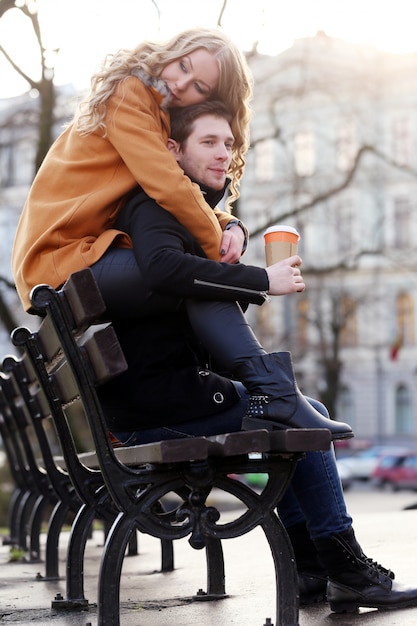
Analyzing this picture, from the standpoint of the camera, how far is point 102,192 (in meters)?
3.48

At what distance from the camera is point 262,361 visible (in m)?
3.20

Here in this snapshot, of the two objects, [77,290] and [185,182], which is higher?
[185,182]

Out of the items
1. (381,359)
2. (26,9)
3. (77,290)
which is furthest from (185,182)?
(381,359)

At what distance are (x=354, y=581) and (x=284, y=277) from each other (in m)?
0.89

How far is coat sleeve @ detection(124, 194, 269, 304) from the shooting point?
3.25 m

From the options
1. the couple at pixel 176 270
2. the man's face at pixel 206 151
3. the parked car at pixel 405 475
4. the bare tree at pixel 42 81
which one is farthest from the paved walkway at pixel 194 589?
the parked car at pixel 405 475

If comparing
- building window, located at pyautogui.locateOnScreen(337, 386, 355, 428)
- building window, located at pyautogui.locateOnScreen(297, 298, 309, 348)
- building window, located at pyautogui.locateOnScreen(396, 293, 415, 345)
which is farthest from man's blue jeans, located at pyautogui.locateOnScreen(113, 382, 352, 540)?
building window, located at pyautogui.locateOnScreen(337, 386, 355, 428)

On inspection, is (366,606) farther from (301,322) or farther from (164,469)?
(301,322)

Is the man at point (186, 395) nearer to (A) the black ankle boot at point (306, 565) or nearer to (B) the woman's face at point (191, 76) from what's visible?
(A) the black ankle boot at point (306, 565)

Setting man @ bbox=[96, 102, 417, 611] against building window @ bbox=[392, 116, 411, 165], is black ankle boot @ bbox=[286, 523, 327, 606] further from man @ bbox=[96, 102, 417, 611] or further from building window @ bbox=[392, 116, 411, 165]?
building window @ bbox=[392, 116, 411, 165]

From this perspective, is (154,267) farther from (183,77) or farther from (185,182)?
(183,77)

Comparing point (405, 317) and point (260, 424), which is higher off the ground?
point (405, 317)

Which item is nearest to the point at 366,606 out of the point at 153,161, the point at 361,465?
the point at 153,161

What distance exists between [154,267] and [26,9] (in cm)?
1183
